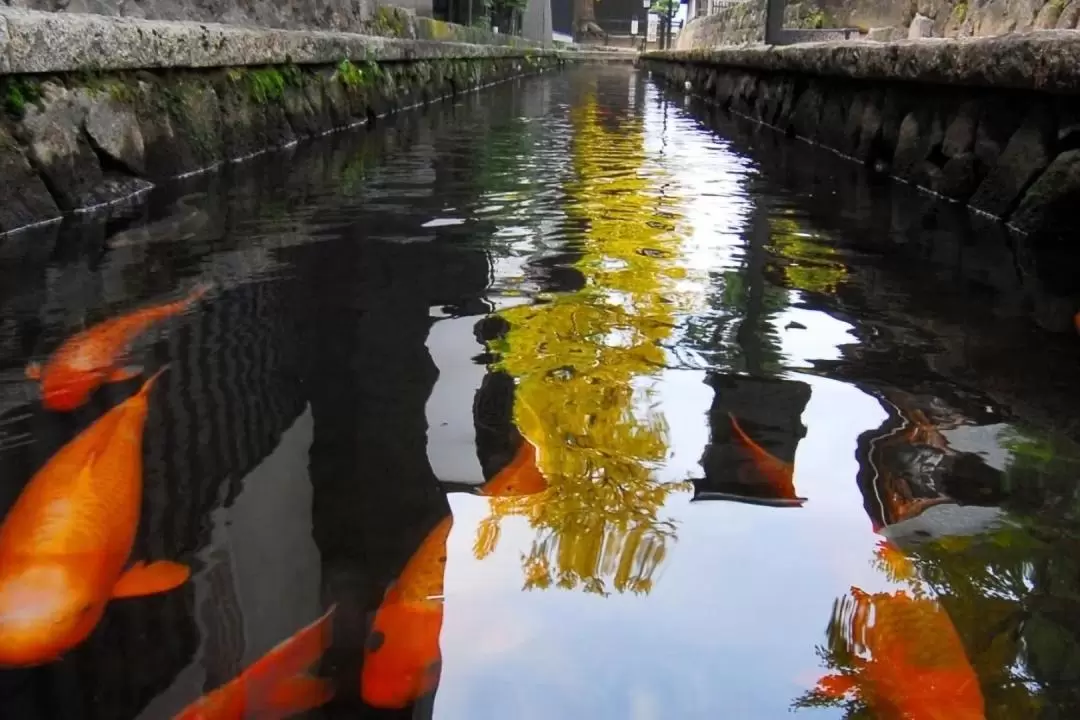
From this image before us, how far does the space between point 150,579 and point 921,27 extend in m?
7.16

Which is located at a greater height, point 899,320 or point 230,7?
point 230,7

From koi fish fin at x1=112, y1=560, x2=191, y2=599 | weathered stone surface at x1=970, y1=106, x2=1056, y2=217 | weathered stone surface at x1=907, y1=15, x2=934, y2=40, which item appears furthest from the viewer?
weathered stone surface at x1=907, y1=15, x2=934, y2=40

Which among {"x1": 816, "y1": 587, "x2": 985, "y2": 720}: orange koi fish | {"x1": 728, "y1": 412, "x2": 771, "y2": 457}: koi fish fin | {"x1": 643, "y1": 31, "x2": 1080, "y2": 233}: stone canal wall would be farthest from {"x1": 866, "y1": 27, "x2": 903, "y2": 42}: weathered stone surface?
{"x1": 816, "y1": 587, "x2": 985, "y2": 720}: orange koi fish

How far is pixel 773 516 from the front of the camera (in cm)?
156

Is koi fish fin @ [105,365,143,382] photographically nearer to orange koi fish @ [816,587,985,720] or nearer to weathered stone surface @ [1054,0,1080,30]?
orange koi fish @ [816,587,985,720]

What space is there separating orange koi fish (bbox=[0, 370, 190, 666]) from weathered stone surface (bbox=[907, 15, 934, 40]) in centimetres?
659

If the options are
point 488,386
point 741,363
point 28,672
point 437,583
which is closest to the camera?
point 28,672

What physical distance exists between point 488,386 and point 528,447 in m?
0.33

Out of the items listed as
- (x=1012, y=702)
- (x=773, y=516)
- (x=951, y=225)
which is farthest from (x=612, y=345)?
(x=951, y=225)

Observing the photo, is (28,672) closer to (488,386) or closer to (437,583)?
(437,583)

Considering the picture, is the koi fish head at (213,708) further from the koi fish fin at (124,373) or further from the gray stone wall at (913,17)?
the gray stone wall at (913,17)

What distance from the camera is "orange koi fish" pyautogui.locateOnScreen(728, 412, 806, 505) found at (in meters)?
1.66

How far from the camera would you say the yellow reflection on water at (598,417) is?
1421mm

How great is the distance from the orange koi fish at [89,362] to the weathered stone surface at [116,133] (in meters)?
1.66
